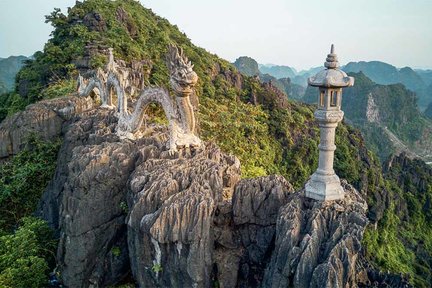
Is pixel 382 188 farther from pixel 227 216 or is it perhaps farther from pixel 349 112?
pixel 349 112

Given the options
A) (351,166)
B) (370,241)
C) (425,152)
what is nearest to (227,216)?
(370,241)

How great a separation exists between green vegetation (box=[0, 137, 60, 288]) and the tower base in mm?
4741

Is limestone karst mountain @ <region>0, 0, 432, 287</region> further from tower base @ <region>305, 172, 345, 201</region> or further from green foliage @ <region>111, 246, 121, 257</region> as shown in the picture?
tower base @ <region>305, 172, 345, 201</region>

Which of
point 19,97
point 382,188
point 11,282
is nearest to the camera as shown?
point 11,282

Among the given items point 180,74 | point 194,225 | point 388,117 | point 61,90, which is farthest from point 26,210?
point 388,117

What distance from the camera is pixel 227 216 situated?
18.3 feet

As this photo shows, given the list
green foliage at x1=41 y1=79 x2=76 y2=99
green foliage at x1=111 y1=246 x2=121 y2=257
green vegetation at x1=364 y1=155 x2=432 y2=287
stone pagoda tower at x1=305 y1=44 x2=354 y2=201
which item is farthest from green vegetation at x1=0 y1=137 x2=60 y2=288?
green vegetation at x1=364 y1=155 x2=432 y2=287

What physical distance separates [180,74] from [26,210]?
622 cm

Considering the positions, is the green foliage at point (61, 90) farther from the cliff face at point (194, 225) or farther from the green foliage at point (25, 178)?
the cliff face at point (194, 225)

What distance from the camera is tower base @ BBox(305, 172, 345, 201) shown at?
16.7 ft

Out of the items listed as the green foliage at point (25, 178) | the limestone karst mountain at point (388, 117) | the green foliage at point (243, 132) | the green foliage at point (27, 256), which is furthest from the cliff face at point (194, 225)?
the limestone karst mountain at point (388, 117)

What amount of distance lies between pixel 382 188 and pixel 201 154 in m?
32.5

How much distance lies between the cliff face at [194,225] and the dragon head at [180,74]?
1.03 meters

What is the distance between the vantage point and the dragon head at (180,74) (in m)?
6.87
